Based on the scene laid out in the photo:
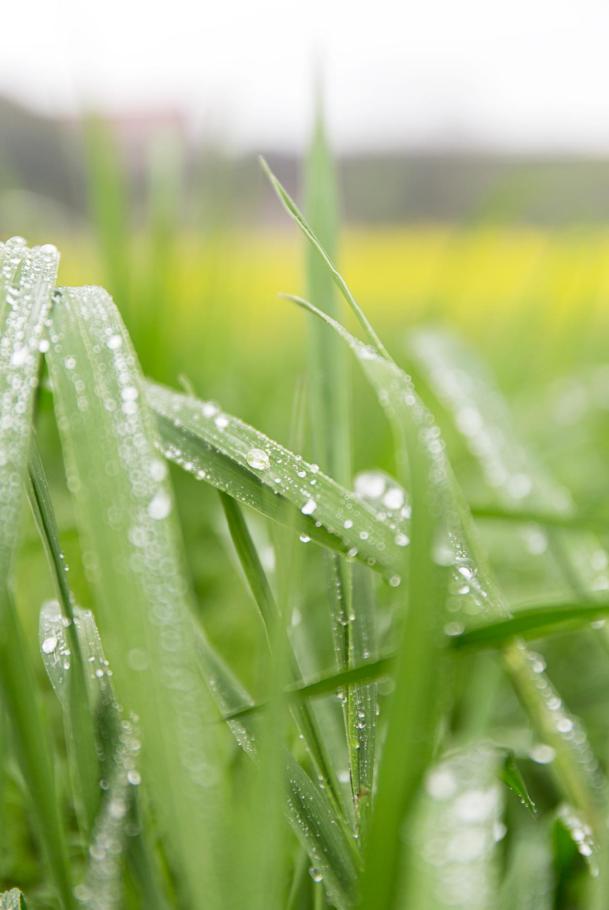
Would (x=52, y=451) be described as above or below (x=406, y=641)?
below

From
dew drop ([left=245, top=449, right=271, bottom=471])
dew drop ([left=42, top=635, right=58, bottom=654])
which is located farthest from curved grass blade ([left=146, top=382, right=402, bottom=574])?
dew drop ([left=42, top=635, right=58, bottom=654])

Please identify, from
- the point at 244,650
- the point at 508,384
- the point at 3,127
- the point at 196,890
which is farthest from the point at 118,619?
the point at 3,127

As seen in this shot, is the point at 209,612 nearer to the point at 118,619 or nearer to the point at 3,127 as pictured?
the point at 118,619

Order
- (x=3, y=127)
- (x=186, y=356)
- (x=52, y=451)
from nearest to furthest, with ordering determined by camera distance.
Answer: (x=52, y=451)
(x=186, y=356)
(x=3, y=127)

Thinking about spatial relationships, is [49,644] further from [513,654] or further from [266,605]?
[513,654]

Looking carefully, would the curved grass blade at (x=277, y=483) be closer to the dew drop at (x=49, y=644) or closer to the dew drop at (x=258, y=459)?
the dew drop at (x=258, y=459)

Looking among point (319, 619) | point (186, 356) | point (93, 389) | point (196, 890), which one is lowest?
point (319, 619)

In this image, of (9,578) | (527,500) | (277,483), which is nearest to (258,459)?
(277,483)
